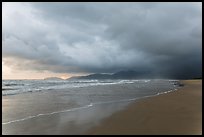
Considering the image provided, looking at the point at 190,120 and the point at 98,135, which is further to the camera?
the point at 190,120

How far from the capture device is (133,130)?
29.5 feet

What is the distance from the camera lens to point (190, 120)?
1073cm

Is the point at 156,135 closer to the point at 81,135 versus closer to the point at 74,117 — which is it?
the point at 81,135

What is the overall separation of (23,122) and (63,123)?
1.68 metres

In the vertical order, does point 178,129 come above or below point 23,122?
below

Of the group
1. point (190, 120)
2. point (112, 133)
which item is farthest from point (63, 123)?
point (190, 120)

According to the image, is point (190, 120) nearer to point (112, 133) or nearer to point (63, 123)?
point (112, 133)

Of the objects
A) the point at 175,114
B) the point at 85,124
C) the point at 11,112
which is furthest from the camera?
the point at 11,112

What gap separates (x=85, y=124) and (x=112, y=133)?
5.85 feet

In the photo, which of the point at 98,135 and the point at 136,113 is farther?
the point at 136,113

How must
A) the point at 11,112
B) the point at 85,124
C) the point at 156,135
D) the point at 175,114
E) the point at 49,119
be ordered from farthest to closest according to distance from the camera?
the point at 11,112 → the point at 175,114 → the point at 49,119 → the point at 85,124 → the point at 156,135

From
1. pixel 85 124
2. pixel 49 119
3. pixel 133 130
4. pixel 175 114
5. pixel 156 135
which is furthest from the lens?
pixel 175 114

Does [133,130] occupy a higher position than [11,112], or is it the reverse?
[11,112]

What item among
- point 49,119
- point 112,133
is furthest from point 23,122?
point 112,133
